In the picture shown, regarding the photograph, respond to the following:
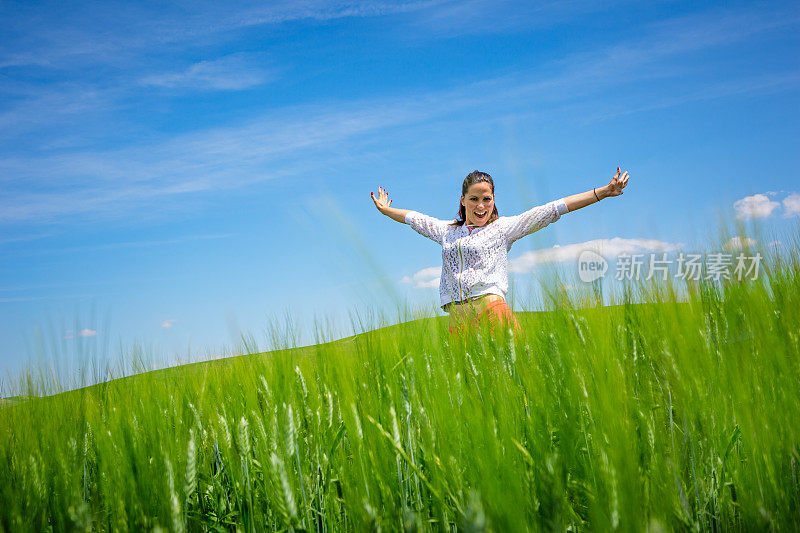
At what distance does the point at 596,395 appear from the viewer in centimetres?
114

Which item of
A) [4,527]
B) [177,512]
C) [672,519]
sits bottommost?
[672,519]

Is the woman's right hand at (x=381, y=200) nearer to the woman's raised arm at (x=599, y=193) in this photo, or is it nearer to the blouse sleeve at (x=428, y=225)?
the blouse sleeve at (x=428, y=225)

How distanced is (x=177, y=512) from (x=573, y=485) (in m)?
0.88

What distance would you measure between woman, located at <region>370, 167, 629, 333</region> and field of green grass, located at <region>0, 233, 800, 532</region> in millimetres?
1919

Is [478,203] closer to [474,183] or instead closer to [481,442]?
[474,183]

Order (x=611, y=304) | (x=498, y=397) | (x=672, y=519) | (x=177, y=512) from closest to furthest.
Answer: (x=177, y=512), (x=672, y=519), (x=498, y=397), (x=611, y=304)

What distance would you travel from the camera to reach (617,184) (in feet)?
12.1

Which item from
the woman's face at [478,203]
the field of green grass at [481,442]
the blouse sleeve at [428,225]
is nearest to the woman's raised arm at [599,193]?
the woman's face at [478,203]

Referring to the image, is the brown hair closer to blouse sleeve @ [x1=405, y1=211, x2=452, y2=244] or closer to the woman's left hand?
blouse sleeve @ [x1=405, y1=211, x2=452, y2=244]

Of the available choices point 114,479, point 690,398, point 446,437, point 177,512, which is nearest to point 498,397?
point 446,437

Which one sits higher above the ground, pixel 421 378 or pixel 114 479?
pixel 421 378

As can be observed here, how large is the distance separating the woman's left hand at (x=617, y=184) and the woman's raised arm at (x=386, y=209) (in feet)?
6.06

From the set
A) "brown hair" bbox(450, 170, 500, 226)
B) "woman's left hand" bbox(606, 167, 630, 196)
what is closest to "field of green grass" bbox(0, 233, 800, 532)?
"woman's left hand" bbox(606, 167, 630, 196)

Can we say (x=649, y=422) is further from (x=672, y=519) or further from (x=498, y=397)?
(x=498, y=397)
